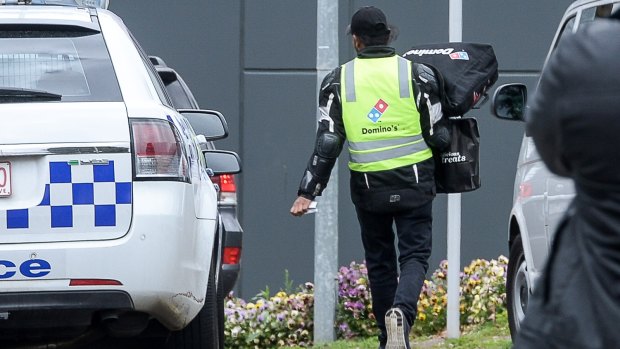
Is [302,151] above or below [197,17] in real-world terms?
below

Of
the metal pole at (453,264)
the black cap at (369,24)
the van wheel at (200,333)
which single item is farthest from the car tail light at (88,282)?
the metal pole at (453,264)

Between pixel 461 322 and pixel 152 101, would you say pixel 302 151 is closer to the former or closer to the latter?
pixel 461 322

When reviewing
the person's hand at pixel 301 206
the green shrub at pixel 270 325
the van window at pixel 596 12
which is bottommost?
the green shrub at pixel 270 325

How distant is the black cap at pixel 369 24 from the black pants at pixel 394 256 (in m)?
0.86

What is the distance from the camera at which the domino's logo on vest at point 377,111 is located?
611 cm

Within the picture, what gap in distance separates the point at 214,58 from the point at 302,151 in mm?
1065

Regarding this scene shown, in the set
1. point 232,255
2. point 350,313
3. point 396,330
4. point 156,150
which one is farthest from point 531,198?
point 350,313

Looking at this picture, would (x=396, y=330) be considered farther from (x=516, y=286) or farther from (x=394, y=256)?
(x=516, y=286)

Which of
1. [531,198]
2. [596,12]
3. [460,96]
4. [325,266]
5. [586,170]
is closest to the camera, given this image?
[586,170]

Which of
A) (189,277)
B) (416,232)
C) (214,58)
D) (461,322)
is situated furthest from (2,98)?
(214,58)

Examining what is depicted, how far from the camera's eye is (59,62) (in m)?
4.77

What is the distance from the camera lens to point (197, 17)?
1054 centimetres

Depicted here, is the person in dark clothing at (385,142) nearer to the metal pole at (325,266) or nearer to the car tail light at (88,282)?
the metal pole at (325,266)

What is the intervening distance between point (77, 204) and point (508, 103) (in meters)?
2.15
